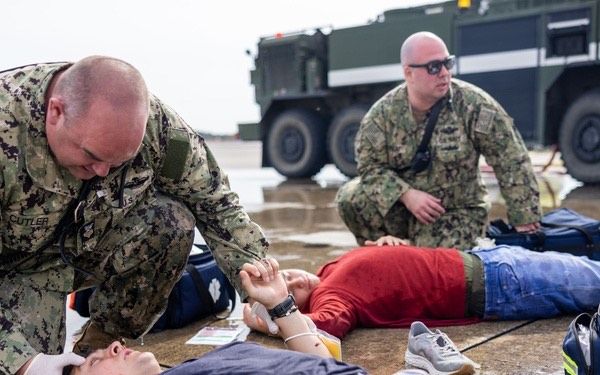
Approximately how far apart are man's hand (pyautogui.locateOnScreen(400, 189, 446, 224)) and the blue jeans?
88 centimetres

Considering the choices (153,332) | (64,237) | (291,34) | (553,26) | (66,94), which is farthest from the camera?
(291,34)

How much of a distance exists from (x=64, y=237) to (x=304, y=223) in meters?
3.43

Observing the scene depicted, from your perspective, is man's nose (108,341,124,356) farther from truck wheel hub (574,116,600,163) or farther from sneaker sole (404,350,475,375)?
truck wheel hub (574,116,600,163)

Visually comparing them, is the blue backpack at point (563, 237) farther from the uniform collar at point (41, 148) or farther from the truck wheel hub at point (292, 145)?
the truck wheel hub at point (292, 145)

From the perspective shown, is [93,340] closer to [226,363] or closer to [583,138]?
[226,363]

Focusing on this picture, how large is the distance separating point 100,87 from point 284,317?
0.84 meters

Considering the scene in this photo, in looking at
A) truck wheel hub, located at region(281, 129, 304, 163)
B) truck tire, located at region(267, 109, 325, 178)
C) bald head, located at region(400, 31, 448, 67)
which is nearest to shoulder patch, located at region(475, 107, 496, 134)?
bald head, located at region(400, 31, 448, 67)

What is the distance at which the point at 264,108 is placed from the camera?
1001 centimetres

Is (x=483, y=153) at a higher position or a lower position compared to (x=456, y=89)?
lower

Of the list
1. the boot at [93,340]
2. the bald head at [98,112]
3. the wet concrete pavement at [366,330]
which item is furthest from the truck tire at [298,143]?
the bald head at [98,112]

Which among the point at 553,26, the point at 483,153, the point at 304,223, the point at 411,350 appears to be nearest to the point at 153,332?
the point at 411,350

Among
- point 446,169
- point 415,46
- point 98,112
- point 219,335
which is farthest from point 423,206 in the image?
point 98,112

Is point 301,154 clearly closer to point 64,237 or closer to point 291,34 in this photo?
point 291,34

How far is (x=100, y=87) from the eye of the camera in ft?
5.92
